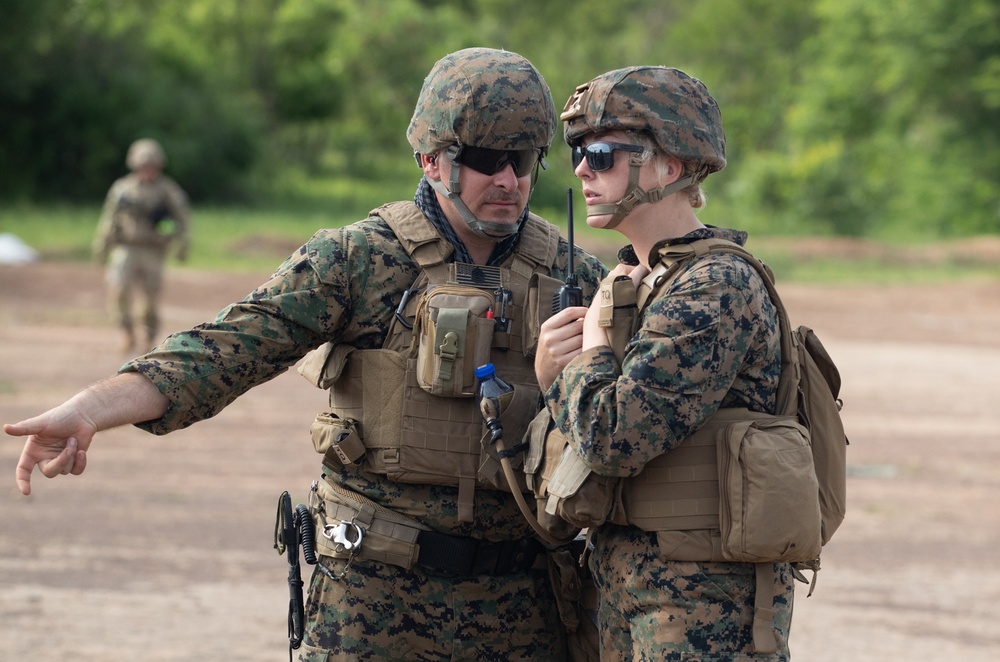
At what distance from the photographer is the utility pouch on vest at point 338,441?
3.53 meters

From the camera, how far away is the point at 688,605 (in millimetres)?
3010

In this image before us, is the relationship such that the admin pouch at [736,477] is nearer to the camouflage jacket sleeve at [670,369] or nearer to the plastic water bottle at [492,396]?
the camouflage jacket sleeve at [670,369]

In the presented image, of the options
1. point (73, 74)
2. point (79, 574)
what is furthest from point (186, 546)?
point (73, 74)

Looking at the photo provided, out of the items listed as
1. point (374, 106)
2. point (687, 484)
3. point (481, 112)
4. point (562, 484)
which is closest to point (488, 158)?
point (481, 112)

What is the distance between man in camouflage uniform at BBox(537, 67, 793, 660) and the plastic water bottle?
11.0 inches

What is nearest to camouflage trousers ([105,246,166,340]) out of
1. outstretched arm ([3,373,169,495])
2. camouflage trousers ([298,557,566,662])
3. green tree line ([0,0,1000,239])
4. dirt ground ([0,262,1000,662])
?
dirt ground ([0,262,1000,662])

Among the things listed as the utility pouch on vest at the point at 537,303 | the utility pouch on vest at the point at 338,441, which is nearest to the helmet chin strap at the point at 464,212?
the utility pouch on vest at the point at 537,303

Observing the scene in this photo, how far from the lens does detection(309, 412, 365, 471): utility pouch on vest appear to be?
11.6 feet

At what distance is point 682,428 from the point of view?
2.94 meters

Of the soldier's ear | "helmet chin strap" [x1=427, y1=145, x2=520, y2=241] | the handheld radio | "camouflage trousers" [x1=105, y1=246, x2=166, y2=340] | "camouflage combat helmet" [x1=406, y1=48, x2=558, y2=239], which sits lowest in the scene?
the handheld radio

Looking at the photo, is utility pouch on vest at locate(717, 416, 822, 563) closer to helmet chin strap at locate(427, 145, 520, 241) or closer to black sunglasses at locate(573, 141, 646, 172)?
black sunglasses at locate(573, 141, 646, 172)

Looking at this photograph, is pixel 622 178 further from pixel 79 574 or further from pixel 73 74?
pixel 73 74

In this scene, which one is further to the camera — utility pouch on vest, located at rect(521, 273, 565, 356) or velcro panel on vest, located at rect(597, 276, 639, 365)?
utility pouch on vest, located at rect(521, 273, 565, 356)

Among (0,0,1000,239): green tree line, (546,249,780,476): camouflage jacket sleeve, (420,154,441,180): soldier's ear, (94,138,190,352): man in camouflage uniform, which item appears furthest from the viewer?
(0,0,1000,239): green tree line
